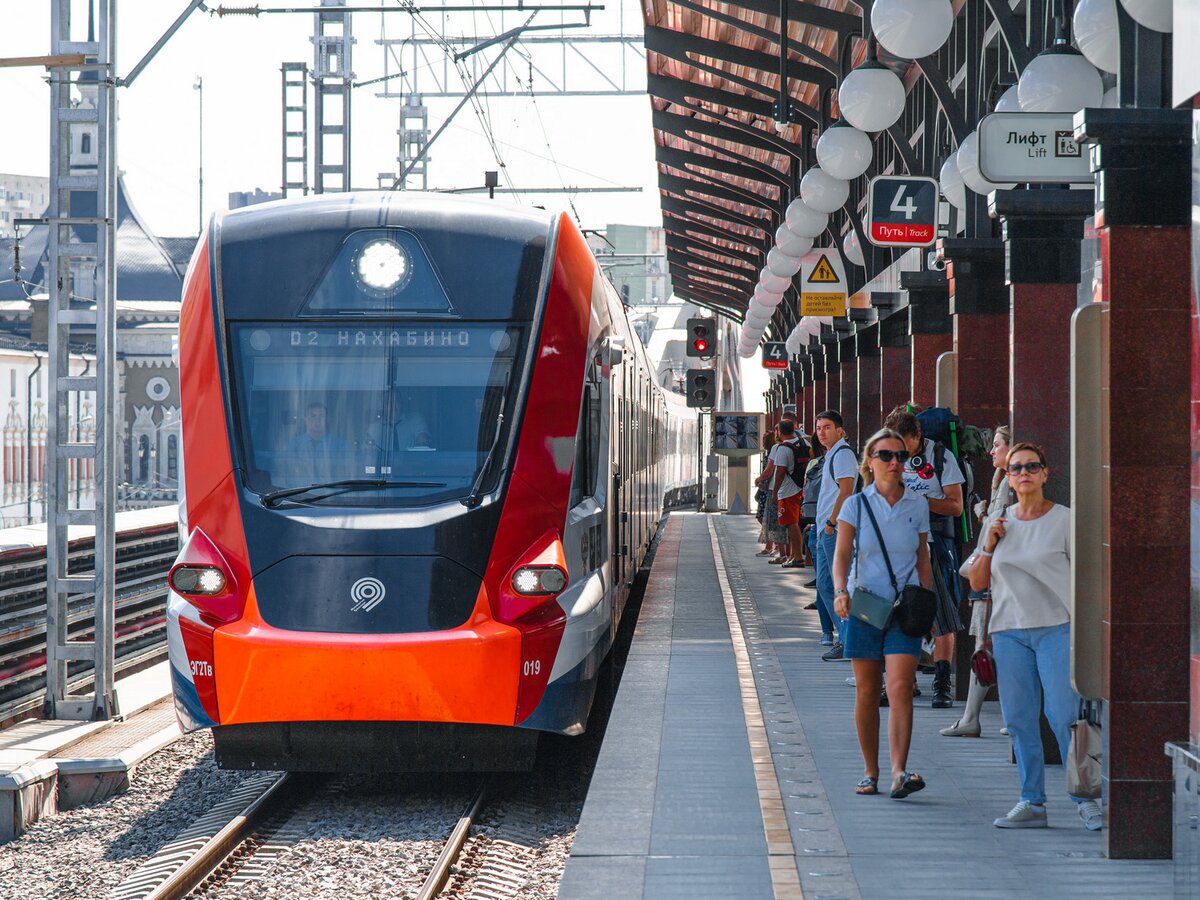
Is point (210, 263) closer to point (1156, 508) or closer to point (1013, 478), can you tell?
point (1013, 478)

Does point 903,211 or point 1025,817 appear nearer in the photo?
point 1025,817

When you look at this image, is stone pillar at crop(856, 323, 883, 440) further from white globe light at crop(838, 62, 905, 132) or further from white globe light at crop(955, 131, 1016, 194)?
white globe light at crop(955, 131, 1016, 194)

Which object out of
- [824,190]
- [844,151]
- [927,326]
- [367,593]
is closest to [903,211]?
[927,326]

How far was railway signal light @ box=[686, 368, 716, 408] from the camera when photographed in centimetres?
2764

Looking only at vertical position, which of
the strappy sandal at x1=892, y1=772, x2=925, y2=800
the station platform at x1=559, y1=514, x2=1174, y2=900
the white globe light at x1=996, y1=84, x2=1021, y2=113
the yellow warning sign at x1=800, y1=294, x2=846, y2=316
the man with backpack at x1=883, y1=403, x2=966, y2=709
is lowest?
the station platform at x1=559, y1=514, x2=1174, y2=900

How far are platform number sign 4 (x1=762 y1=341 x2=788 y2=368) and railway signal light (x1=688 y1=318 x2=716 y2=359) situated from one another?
645cm

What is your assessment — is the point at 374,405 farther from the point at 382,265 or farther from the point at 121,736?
the point at 121,736

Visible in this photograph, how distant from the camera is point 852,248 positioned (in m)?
23.3

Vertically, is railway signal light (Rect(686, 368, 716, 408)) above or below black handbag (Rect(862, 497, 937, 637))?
above

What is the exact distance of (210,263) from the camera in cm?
834

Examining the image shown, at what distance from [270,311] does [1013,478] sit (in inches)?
153

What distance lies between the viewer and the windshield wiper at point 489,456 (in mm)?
7863

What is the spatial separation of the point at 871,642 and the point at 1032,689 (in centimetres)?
65

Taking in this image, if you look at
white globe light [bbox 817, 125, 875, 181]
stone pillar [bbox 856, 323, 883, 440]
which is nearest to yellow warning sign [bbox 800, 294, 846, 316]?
stone pillar [bbox 856, 323, 883, 440]
